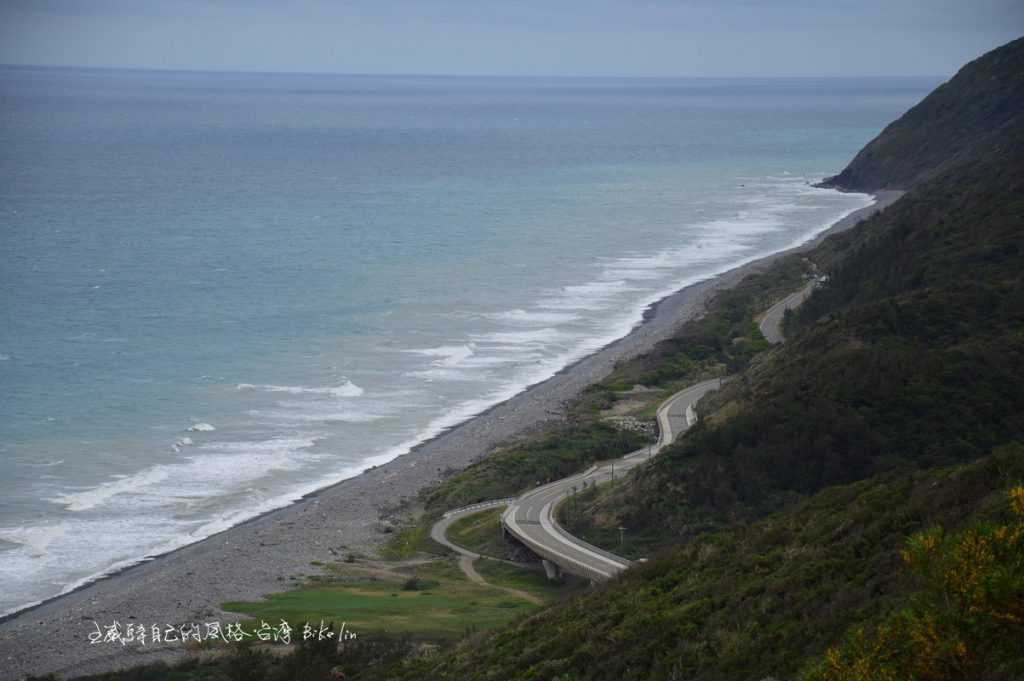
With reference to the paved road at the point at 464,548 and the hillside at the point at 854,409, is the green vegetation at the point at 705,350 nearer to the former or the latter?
the hillside at the point at 854,409

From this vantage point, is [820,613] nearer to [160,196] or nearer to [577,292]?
[577,292]

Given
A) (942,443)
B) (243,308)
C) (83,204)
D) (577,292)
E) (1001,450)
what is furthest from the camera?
(83,204)

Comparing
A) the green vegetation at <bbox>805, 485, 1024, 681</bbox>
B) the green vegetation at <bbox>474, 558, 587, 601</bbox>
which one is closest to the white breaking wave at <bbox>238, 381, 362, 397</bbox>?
the green vegetation at <bbox>474, 558, 587, 601</bbox>

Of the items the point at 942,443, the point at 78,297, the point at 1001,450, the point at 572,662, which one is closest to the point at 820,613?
the point at 572,662

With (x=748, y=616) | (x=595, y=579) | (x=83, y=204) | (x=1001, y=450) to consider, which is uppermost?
(x=83, y=204)

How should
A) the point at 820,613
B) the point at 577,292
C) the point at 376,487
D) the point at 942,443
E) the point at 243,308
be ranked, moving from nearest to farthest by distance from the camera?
the point at 820,613 → the point at 942,443 → the point at 376,487 → the point at 243,308 → the point at 577,292

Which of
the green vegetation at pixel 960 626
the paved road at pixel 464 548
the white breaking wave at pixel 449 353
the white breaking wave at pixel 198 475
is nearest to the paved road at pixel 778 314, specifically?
the white breaking wave at pixel 449 353

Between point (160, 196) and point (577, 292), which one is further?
point (160, 196)
